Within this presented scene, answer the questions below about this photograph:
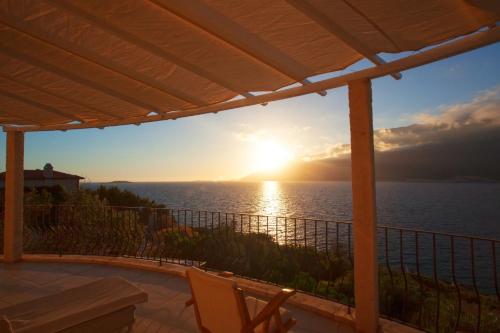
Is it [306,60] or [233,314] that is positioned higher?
[306,60]

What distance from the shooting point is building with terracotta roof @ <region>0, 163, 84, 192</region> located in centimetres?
2828

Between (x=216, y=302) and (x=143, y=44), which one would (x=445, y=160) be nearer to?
(x=216, y=302)

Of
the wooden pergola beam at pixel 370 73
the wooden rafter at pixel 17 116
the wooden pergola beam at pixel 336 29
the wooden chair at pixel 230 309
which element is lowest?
the wooden chair at pixel 230 309

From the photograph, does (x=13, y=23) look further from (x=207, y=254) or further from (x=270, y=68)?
(x=207, y=254)

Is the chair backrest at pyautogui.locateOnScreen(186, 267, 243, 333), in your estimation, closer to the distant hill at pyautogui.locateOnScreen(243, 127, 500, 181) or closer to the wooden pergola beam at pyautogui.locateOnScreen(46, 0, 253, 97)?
the wooden pergola beam at pyautogui.locateOnScreen(46, 0, 253, 97)

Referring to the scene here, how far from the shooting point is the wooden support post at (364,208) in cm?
293

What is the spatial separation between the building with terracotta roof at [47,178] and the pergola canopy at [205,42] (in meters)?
27.3

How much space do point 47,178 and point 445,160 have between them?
191 ft

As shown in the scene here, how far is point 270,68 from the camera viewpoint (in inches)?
114

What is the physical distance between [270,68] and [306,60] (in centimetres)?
34

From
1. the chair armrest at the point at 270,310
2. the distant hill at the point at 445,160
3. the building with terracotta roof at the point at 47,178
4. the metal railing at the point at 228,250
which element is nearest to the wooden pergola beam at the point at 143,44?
the chair armrest at the point at 270,310

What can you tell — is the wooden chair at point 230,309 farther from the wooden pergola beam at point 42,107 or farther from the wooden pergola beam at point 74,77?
the wooden pergola beam at point 42,107

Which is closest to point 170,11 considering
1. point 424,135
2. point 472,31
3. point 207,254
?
point 472,31

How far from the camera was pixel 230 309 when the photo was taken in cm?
233
